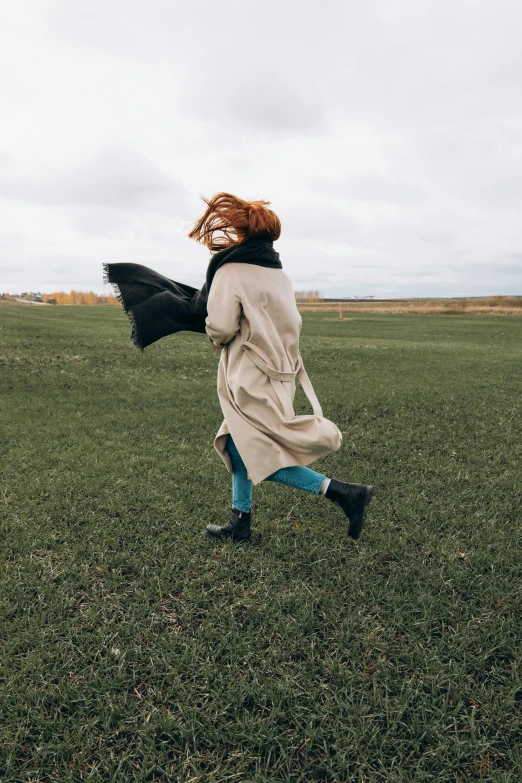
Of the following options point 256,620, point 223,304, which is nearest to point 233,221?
point 223,304

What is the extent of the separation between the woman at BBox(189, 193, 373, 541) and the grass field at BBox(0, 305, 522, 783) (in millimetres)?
697

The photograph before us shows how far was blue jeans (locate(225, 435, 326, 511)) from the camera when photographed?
3.40 metres

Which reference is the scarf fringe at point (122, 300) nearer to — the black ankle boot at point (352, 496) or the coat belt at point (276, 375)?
the coat belt at point (276, 375)

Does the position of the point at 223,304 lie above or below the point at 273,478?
above

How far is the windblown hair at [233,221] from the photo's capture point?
3.12 meters

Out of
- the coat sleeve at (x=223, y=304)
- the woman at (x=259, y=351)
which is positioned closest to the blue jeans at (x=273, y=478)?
the woman at (x=259, y=351)

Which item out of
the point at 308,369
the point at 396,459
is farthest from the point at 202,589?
the point at 308,369

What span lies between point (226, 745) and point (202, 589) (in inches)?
42.7

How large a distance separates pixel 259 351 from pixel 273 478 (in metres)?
0.87

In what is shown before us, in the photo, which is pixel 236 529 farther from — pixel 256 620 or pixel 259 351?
pixel 259 351

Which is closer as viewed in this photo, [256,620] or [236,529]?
[256,620]

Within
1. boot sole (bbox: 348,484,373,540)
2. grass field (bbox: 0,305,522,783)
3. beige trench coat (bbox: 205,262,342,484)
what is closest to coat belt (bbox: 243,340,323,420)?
beige trench coat (bbox: 205,262,342,484)

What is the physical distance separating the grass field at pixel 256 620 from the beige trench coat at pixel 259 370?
0.85 metres

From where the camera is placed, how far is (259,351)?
3252 millimetres
